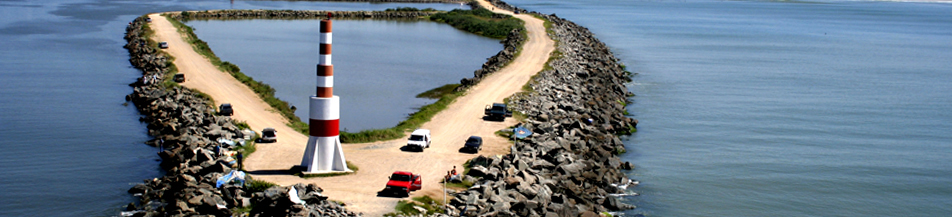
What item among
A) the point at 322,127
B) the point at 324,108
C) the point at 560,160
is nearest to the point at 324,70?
the point at 324,108

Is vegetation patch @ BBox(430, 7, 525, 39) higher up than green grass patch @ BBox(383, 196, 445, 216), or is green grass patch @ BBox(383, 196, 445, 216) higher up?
vegetation patch @ BBox(430, 7, 525, 39)

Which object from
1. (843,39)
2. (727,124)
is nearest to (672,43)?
(843,39)

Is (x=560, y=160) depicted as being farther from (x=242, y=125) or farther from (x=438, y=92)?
(x=438, y=92)

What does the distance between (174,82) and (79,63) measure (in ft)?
70.3

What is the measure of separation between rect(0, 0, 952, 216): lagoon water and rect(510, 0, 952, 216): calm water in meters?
0.13

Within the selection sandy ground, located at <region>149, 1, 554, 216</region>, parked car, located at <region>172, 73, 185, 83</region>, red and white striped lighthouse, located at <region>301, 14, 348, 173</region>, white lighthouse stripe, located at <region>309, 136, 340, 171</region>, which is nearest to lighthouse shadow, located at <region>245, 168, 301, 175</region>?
sandy ground, located at <region>149, 1, 554, 216</region>

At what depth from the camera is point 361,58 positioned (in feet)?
275

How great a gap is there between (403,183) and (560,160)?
9.35 meters

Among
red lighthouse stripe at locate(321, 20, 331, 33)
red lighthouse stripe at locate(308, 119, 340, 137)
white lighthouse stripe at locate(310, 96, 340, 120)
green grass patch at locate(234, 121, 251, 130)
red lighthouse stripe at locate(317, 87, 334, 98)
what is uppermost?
red lighthouse stripe at locate(321, 20, 331, 33)

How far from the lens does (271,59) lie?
79750mm

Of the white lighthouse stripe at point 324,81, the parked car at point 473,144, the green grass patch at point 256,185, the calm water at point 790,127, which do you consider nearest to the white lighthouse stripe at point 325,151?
the white lighthouse stripe at point 324,81

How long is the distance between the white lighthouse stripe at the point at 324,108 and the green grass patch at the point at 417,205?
4681mm

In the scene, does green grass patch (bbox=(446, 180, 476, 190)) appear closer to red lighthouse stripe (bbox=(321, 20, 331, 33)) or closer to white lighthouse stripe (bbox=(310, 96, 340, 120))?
white lighthouse stripe (bbox=(310, 96, 340, 120))

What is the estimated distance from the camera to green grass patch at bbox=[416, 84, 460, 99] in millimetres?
60656
